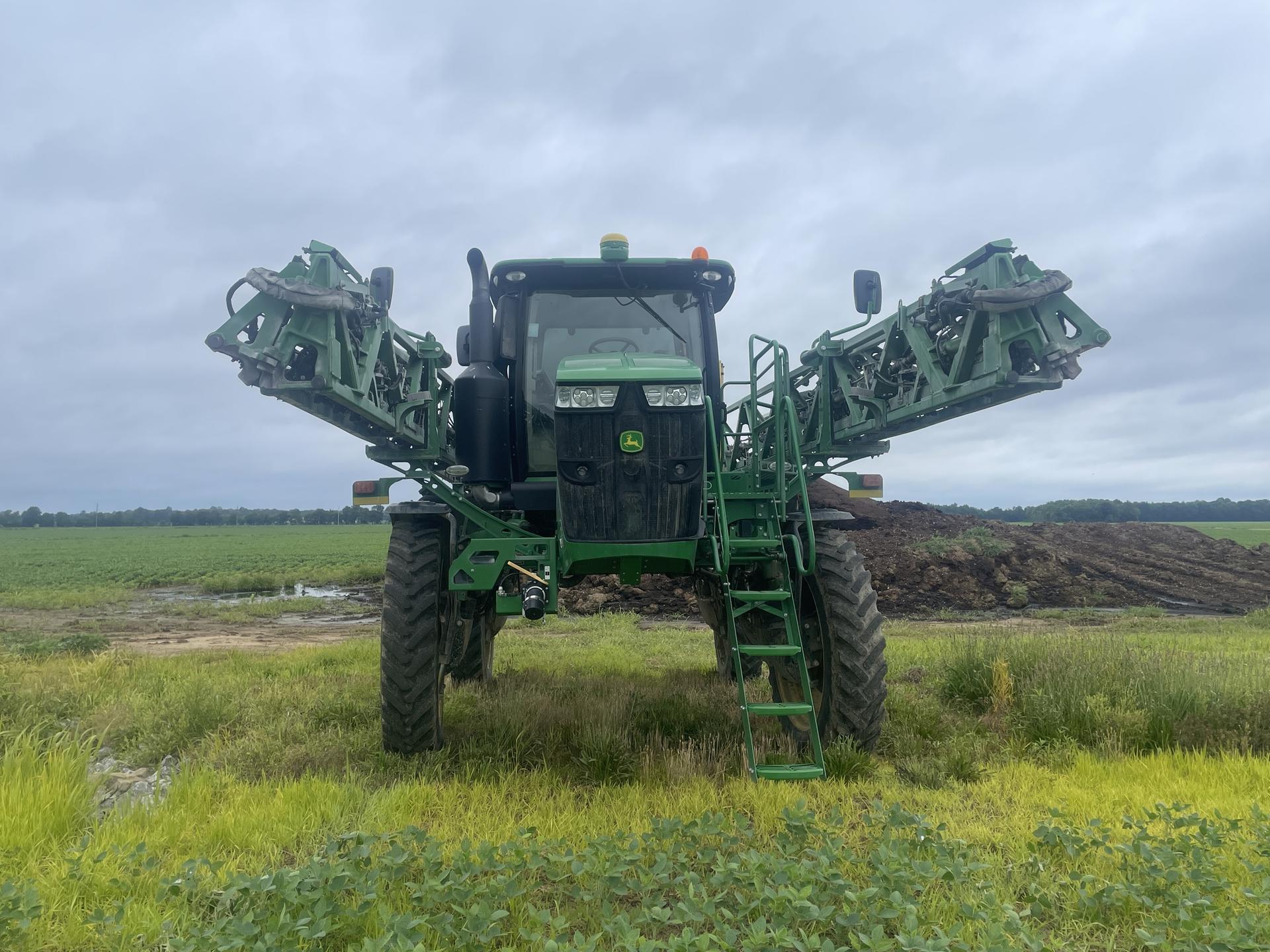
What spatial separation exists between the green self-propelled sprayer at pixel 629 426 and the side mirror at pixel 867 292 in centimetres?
1

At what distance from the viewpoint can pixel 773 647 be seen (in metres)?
4.14

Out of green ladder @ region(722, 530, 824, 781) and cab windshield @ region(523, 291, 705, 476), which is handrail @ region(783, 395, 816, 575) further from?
cab windshield @ region(523, 291, 705, 476)

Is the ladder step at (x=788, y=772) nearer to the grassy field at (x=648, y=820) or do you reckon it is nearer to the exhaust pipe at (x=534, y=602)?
the grassy field at (x=648, y=820)

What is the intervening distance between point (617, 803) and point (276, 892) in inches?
64.5

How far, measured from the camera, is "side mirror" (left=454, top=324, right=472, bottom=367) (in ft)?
16.9

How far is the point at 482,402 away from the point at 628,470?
123 centimetres

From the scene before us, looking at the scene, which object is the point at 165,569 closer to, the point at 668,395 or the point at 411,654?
the point at 411,654

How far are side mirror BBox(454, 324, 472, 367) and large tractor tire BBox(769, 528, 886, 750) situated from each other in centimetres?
267

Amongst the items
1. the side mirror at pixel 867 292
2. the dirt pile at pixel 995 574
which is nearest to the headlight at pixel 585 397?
the side mirror at pixel 867 292

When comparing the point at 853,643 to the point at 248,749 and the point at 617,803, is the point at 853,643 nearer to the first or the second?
the point at 617,803

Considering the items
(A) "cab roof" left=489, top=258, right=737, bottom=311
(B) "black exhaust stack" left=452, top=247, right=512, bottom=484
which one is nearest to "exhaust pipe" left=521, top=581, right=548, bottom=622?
(B) "black exhaust stack" left=452, top=247, right=512, bottom=484

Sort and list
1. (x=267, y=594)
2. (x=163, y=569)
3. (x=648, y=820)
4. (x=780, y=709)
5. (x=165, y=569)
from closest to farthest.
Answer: (x=648, y=820) < (x=780, y=709) < (x=267, y=594) < (x=163, y=569) < (x=165, y=569)

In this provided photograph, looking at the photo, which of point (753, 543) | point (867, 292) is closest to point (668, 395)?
point (753, 543)

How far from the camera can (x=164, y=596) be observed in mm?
19344
